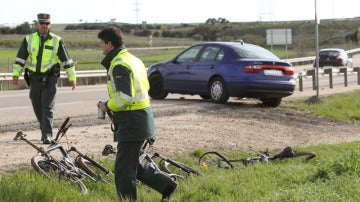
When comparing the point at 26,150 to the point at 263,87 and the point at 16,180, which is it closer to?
the point at 16,180

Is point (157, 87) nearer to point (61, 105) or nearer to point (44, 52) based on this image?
point (61, 105)

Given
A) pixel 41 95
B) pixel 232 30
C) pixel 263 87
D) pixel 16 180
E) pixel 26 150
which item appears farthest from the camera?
pixel 232 30

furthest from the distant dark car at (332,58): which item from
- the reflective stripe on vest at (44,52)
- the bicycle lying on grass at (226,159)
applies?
the reflective stripe on vest at (44,52)

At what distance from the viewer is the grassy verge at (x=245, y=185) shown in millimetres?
8039

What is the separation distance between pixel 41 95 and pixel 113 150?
254 cm

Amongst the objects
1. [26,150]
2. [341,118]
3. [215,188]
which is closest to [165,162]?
[215,188]

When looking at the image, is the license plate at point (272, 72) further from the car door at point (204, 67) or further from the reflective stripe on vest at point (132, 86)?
the reflective stripe on vest at point (132, 86)

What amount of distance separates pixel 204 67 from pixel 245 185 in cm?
865

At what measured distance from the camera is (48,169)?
29.2 feet

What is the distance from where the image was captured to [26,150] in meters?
10.8

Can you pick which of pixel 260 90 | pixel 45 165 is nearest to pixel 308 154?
pixel 45 165

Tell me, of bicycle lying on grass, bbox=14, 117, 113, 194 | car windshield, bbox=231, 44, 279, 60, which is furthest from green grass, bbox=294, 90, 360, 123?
bicycle lying on grass, bbox=14, 117, 113, 194

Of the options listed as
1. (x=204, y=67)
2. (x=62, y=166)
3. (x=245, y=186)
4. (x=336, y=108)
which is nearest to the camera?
(x=62, y=166)

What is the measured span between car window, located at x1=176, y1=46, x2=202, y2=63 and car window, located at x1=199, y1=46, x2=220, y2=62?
0.81 ft
